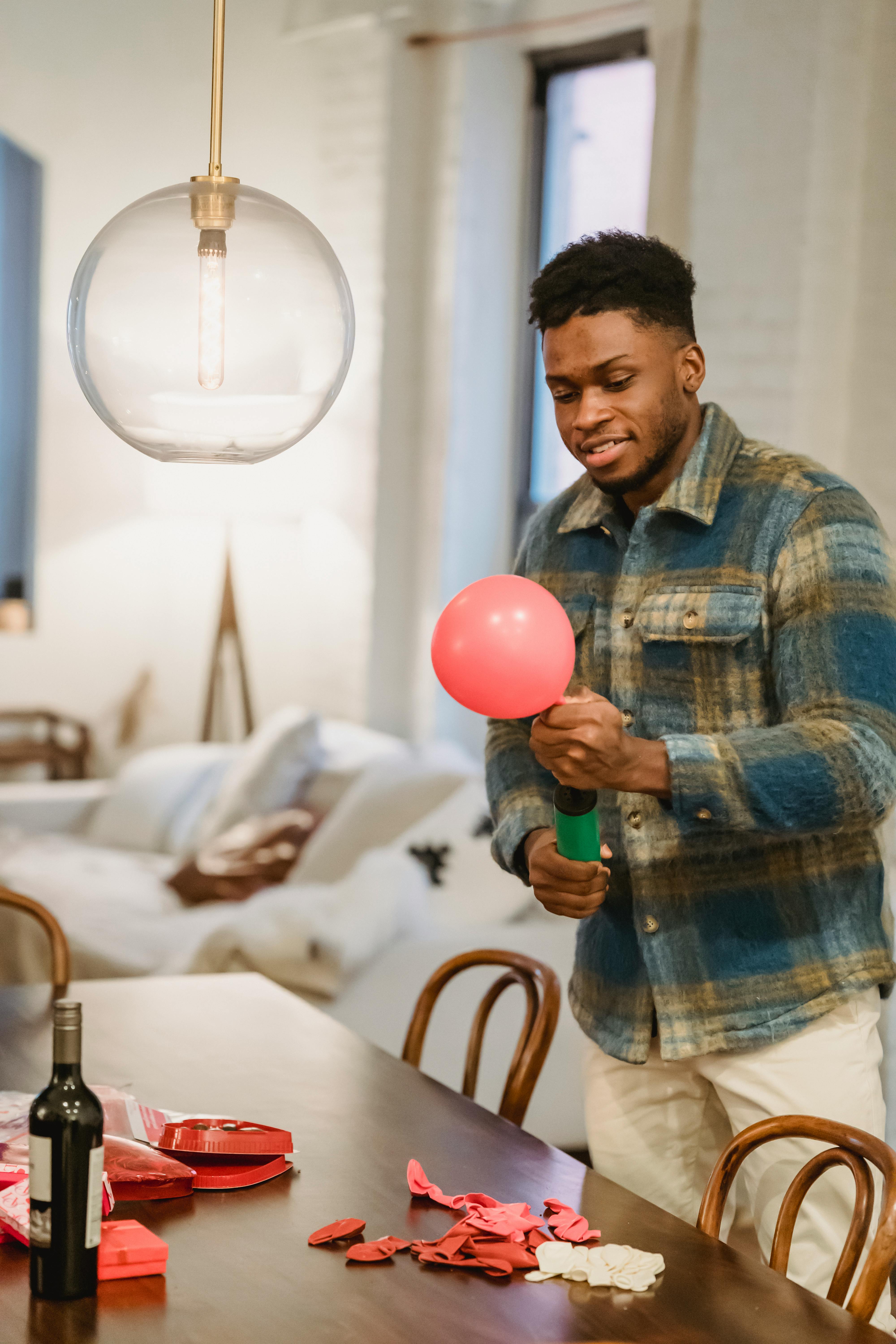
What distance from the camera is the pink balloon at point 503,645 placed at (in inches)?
55.8

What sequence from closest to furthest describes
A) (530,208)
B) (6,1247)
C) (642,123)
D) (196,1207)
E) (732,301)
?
(6,1247) < (196,1207) < (732,301) < (642,123) < (530,208)

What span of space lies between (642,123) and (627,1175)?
12.2 ft

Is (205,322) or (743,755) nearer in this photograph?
(205,322)

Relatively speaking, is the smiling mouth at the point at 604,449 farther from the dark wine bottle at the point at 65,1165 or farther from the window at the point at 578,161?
the window at the point at 578,161

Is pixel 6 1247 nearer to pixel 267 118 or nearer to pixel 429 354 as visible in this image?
pixel 429 354

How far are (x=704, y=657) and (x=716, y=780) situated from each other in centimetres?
21

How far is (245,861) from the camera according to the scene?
429 centimetres

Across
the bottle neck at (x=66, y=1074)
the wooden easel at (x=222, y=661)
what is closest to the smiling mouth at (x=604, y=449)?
the bottle neck at (x=66, y=1074)

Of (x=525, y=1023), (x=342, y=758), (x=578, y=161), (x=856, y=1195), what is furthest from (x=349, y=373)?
(x=856, y=1195)

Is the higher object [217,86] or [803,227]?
[803,227]

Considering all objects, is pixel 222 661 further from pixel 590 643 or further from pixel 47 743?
pixel 590 643

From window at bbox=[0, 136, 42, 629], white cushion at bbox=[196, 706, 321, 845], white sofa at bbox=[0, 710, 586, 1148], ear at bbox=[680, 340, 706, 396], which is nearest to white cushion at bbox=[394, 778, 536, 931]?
white sofa at bbox=[0, 710, 586, 1148]

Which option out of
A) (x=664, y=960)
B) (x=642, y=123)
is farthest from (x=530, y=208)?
(x=664, y=960)

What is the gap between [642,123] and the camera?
4.77 m
